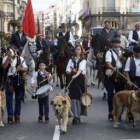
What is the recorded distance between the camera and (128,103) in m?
11.4

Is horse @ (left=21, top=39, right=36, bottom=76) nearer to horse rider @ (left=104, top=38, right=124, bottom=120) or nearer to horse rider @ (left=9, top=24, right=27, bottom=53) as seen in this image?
horse rider @ (left=9, top=24, right=27, bottom=53)

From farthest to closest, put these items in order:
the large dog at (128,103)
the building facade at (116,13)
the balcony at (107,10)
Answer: the balcony at (107,10) < the building facade at (116,13) < the large dog at (128,103)

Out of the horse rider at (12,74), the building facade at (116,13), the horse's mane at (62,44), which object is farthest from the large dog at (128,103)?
the building facade at (116,13)

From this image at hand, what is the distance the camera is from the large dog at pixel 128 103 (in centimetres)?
1111

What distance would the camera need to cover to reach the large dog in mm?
11109

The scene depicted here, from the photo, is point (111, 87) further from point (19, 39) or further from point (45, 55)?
point (19, 39)

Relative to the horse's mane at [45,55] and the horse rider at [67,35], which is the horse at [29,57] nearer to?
the horse's mane at [45,55]

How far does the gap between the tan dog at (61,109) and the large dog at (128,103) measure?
1.25 metres

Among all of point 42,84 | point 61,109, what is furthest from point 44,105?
point 61,109

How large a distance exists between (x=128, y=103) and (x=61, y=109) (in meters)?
1.54

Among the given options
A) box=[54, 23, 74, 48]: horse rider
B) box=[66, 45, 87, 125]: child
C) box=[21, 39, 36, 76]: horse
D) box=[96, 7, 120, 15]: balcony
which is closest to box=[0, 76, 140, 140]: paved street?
box=[66, 45, 87, 125]: child

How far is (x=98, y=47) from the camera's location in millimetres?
17672

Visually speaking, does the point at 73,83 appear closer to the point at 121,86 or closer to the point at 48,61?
the point at 121,86

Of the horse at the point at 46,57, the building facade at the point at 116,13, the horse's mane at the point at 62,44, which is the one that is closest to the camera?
the horse's mane at the point at 62,44
